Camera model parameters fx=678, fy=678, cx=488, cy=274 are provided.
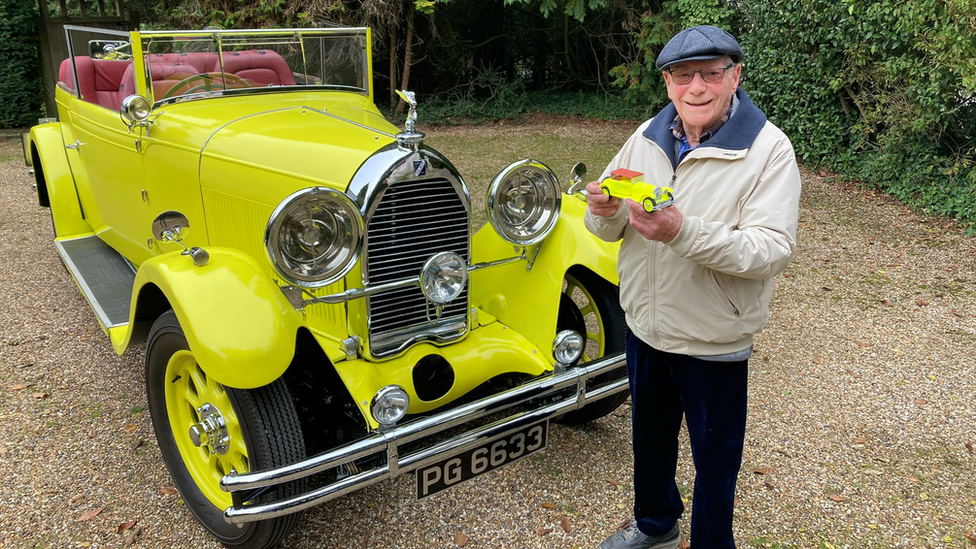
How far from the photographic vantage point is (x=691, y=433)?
2223 mm

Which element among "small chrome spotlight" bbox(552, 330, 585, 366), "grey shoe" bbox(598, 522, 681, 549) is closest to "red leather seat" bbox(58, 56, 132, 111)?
"small chrome spotlight" bbox(552, 330, 585, 366)

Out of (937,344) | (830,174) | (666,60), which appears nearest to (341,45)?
(666,60)

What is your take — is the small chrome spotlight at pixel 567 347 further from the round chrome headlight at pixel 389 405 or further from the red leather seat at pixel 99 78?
the red leather seat at pixel 99 78

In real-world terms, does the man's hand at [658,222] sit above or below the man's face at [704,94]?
below

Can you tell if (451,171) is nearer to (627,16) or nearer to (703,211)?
(703,211)

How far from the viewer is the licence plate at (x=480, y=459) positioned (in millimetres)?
2375

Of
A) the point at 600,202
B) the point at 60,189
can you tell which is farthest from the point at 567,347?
the point at 60,189

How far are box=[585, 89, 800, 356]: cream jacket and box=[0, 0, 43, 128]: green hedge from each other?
1256cm

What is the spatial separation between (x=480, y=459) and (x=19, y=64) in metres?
12.4

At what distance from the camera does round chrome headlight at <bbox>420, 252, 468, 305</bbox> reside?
2611mm

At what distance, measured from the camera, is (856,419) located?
360cm

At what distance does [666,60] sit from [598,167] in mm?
7100

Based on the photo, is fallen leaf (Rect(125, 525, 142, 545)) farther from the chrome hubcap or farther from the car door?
the car door

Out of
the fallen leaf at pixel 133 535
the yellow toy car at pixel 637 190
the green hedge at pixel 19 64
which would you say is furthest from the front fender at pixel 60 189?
the green hedge at pixel 19 64
